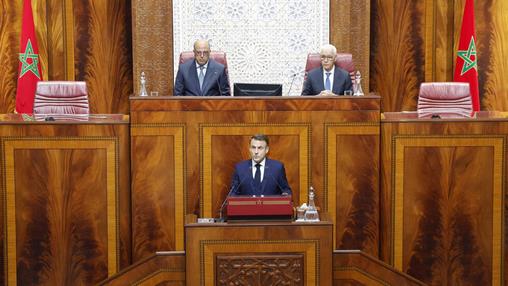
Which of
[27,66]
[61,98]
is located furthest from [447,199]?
[27,66]

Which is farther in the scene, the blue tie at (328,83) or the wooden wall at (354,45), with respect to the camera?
the wooden wall at (354,45)

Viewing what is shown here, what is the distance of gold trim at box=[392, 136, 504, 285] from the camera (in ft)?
21.6

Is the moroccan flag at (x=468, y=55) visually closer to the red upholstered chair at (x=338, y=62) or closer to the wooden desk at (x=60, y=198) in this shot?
the red upholstered chair at (x=338, y=62)

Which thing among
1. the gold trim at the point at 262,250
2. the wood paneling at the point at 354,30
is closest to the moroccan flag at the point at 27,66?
the wood paneling at the point at 354,30

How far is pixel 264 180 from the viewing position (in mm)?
6207

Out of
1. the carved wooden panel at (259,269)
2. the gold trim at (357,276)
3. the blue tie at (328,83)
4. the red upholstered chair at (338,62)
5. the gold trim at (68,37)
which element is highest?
the gold trim at (68,37)

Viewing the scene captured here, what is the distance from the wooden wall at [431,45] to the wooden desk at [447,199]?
2.75m

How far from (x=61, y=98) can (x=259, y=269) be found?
2877 millimetres

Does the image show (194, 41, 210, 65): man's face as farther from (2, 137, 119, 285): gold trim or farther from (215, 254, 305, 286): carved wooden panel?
(215, 254, 305, 286): carved wooden panel

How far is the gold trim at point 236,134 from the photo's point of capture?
21.4 feet

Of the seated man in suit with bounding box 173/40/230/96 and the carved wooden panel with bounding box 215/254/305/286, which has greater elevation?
the seated man in suit with bounding box 173/40/230/96

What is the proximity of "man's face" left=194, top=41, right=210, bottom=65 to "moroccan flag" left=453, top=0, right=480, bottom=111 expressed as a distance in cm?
273

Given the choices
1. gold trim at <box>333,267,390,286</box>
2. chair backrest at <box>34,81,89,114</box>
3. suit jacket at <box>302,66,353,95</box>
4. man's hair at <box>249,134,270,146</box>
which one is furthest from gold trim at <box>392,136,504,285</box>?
chair backrest at <box>34,81,89,114</box>

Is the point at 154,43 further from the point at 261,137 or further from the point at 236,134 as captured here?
the point at 261,137
